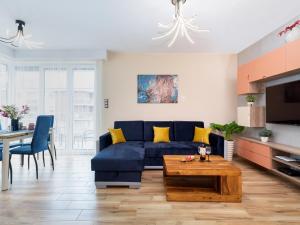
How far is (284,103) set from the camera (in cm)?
332

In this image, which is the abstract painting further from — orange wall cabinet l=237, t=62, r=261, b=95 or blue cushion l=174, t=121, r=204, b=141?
orange wall cabinet l=237, t=62, r=261, b=95

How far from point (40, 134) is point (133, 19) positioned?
2.35 m

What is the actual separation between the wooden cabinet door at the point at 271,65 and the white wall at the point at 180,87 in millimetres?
1139

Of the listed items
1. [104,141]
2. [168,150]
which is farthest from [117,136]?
[168,150]

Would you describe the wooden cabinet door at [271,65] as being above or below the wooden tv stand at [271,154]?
above

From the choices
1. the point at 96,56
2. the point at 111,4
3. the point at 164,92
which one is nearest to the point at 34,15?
the point at 111,4

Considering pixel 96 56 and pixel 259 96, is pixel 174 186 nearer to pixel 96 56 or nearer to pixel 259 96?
pixel 259 96

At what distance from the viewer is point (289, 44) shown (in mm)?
2996

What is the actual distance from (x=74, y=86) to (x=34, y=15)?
2.17 metres

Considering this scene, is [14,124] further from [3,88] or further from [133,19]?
[133,19]

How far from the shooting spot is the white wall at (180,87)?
16.8 ft

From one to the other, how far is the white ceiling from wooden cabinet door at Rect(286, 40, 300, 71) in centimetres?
51

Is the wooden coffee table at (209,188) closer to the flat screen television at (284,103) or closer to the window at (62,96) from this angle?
the flat screen television at (284,103)

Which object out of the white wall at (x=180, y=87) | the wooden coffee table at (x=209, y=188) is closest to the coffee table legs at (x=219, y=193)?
the wooden coffee table at (x=209, y=188)
